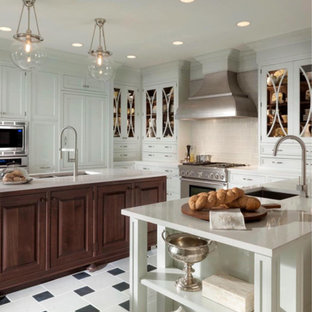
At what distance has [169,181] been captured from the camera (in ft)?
17.7

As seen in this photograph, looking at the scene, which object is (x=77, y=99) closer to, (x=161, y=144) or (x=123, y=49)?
(x=123, y=49)

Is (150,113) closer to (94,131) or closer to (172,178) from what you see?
(94,131)

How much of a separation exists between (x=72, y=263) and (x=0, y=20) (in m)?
2.78

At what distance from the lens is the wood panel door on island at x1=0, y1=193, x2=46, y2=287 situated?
2531 millimetres

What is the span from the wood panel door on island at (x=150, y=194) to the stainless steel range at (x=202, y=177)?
120cm

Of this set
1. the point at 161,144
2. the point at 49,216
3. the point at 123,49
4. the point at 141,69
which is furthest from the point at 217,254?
the point at 141,69

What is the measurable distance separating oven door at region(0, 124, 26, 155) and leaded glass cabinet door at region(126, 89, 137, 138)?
2.01 meters

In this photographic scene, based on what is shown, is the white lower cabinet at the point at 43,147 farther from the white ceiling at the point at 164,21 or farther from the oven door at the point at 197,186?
the oven door at the point at 197,186

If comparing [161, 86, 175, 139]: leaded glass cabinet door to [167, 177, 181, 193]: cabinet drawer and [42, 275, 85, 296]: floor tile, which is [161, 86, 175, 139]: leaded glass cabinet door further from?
[42, 275, 85, 296]: floor tile

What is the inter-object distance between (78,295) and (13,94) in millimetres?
3024

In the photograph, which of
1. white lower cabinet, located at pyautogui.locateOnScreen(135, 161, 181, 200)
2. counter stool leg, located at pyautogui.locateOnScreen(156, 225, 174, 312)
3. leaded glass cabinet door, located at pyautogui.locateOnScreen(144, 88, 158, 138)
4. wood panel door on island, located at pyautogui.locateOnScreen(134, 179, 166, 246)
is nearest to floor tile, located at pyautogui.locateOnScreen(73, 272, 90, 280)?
wood panel door on island, located at pyautogui.locateOnScreen(134, 179, 166, 246)

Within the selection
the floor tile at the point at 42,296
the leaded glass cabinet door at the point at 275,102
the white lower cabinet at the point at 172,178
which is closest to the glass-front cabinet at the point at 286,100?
the leaded glass cabinet door at the point at 275,102

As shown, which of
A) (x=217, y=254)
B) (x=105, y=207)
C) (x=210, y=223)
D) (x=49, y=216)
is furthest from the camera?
(x=105, y=207)

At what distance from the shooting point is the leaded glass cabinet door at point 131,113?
6047 millimetres
